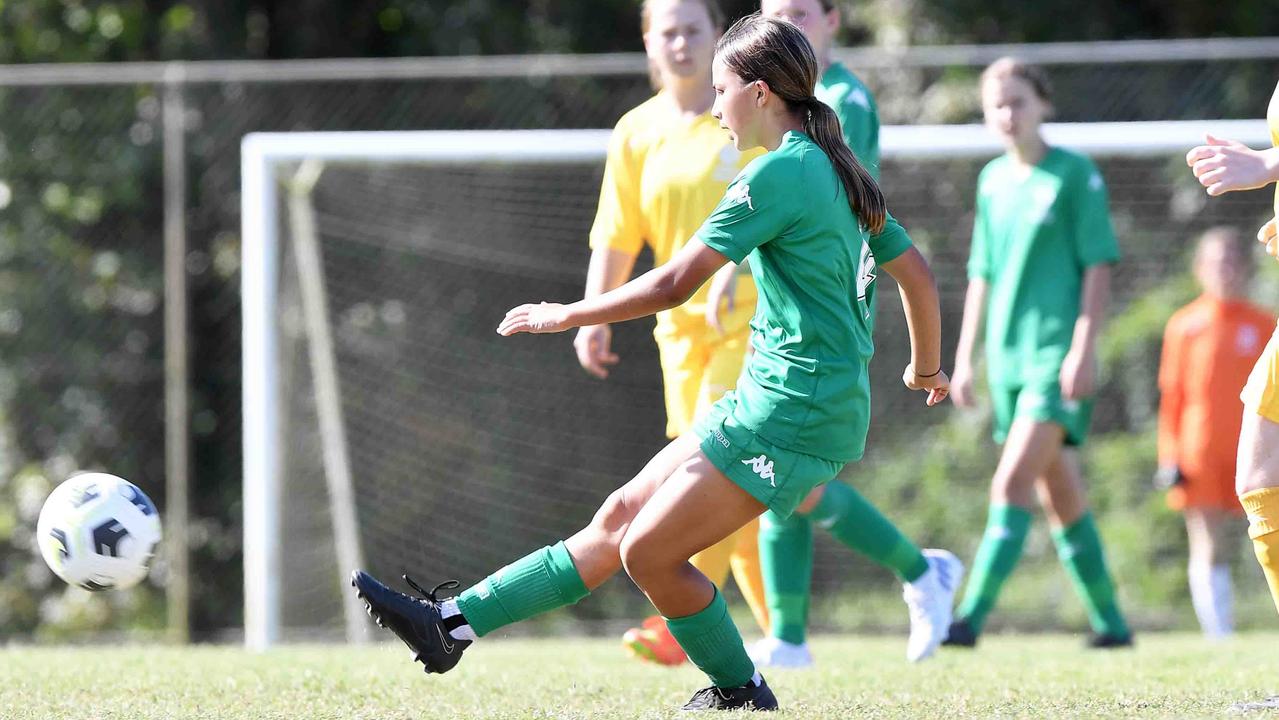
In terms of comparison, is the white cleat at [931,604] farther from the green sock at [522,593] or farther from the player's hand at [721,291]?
the green sock at [522,593]

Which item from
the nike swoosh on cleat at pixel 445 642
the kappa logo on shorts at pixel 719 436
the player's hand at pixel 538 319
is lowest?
the nike swoosh on cleat at pixel 445 642

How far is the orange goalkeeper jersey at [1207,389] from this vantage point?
796 centimetres

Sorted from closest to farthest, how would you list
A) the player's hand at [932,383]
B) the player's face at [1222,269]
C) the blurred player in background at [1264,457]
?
the blurred player in background at [1264,457] < the player's hand at [932,383] < the player's face at [1222,269]

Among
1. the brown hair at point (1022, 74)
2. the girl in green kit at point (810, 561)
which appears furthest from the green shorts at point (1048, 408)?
the brown hair at point (1022, 74)

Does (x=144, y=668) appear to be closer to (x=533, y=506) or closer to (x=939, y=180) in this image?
(x=533, y=506)

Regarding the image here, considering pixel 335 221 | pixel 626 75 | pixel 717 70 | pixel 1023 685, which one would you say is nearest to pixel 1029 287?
pixel 1023 685

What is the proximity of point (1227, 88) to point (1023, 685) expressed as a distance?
15.9ft

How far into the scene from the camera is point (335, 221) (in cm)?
858

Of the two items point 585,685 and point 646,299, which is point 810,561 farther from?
point 646,299

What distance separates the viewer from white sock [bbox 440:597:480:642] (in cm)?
389

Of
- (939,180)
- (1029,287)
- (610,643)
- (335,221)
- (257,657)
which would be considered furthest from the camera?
(939,180)

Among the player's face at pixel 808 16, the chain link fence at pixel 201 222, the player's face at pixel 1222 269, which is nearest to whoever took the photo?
the player's face at pixel 808 16

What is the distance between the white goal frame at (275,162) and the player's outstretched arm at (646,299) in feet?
12.9

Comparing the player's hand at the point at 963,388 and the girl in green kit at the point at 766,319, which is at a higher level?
the girl in green kit at the point at 766,319
